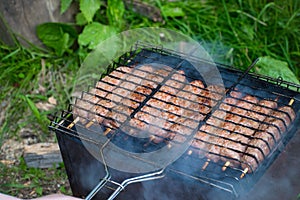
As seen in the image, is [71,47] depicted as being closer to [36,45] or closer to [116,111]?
[36,45]

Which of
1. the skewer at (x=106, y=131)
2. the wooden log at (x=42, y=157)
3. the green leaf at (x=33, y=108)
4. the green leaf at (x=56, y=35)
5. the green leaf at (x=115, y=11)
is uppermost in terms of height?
the green leaf at (x=115, y=11)

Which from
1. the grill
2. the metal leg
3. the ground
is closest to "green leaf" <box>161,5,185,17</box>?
the grill

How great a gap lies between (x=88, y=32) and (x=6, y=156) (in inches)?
49.7

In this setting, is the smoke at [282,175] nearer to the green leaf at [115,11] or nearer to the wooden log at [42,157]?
the wooden log at [42,157]

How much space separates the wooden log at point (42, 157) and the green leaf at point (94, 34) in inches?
39.7

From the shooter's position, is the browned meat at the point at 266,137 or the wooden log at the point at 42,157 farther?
the wooden log at the point at 42,157

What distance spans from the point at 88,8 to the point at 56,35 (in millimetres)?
423

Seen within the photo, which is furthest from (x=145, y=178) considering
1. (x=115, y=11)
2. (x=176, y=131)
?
(x=115, y=11)

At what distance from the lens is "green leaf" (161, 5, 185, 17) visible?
438cm

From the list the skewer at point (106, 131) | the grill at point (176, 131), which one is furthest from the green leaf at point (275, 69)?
the skewer at point (106, 131)

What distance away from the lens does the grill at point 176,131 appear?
224 cm

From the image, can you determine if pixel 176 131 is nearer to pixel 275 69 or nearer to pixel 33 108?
pixel 275 69

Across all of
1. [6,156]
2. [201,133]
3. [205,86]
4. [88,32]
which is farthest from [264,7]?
[6,156]

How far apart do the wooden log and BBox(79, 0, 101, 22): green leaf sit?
115 cm
